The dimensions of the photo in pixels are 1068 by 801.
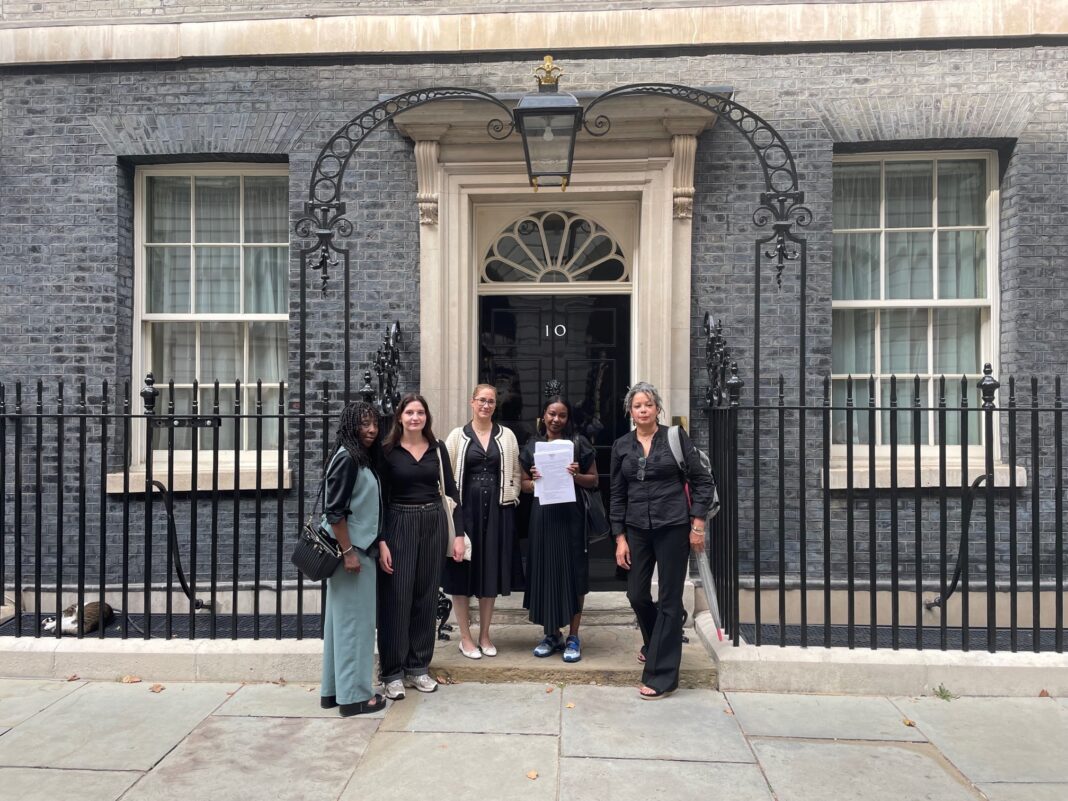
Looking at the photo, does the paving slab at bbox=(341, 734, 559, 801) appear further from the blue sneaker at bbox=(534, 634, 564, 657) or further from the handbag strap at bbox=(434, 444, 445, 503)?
the handbag strap at bbox=(434, 444, 445, 503)

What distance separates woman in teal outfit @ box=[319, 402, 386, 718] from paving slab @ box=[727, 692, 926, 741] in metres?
2.06

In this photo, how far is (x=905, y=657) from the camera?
4836 millimetres

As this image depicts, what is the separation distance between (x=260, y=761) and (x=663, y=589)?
2.30 m

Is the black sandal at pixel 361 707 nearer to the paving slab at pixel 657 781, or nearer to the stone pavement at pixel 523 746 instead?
the stone pavement at pixel 523 746

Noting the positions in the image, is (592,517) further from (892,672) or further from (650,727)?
(892,672)

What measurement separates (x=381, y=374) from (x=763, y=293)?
2973 mm

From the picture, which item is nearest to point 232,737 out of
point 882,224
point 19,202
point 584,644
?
point 584,644

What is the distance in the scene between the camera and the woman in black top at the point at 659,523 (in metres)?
4.68

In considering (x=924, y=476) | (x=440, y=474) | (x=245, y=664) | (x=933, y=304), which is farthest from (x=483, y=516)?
(x=933, y=304)

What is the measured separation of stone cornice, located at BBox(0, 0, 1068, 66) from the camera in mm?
6234

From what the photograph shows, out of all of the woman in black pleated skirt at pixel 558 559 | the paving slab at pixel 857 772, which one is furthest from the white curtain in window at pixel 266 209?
the paving slab at pixel 857 772

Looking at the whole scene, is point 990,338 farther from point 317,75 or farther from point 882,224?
point 317,75

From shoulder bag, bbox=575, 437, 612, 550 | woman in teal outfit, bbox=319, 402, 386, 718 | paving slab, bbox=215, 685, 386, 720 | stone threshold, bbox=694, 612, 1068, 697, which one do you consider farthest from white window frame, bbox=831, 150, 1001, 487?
paving slab, bbox=215, 685, 386, 720

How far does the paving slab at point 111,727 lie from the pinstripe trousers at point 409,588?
41.5 inches
